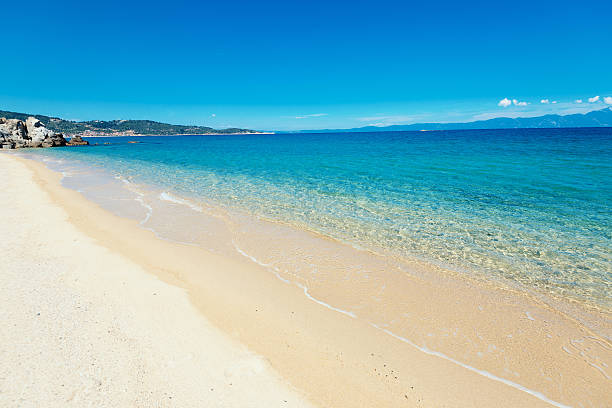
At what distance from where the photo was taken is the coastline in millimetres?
3578

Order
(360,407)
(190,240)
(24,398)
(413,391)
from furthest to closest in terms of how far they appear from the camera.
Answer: (190,240)
(413,391)
(360,407)
(24,398)

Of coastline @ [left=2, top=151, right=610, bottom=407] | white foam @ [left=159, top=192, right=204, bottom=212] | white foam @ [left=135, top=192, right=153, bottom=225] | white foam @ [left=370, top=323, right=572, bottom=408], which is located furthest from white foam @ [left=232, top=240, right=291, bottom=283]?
white foam @ [left=159, top=192, right=204, bottom=212]

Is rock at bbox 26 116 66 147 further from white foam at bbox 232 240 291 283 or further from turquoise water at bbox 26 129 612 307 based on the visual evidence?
white foam at bbox 232 240 291 283

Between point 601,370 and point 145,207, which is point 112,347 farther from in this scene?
point 145,207

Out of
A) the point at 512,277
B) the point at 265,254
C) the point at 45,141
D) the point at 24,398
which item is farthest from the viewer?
the point at 45,141

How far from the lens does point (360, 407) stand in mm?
3328

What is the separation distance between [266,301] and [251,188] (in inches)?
507

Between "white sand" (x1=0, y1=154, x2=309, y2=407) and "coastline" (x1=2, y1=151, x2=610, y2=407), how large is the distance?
38 cm

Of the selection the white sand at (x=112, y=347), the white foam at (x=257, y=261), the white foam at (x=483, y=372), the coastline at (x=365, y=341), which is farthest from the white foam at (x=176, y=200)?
the white foam at (x=483, y=372)

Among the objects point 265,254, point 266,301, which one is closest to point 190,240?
point 265,254

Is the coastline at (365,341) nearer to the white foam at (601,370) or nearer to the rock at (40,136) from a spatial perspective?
the white foam at (601,370)

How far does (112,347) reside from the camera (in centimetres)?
404

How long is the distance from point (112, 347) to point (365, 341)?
375cm

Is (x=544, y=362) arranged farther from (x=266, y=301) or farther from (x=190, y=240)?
(x=190, y=240)
